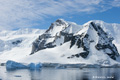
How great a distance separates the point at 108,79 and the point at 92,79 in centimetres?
709

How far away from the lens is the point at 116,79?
105438mm

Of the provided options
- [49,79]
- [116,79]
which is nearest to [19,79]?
[49,79]

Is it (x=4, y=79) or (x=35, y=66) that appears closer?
(x=4, y=79)

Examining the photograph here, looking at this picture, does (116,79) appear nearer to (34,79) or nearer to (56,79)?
(56,79)

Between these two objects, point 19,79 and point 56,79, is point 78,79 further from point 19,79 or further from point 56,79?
point 19,79

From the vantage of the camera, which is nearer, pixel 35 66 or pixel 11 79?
pixel 11 79

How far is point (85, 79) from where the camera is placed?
10850cm

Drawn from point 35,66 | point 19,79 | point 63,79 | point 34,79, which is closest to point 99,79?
point 63,79

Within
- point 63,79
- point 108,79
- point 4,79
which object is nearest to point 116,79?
point 108,79

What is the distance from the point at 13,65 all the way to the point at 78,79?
100 m

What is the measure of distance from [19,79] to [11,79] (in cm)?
352

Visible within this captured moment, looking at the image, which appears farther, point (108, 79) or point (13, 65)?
point (13, 65)

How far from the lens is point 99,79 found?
107438 mm

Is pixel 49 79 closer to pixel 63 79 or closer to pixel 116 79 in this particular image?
pixel 63 79
